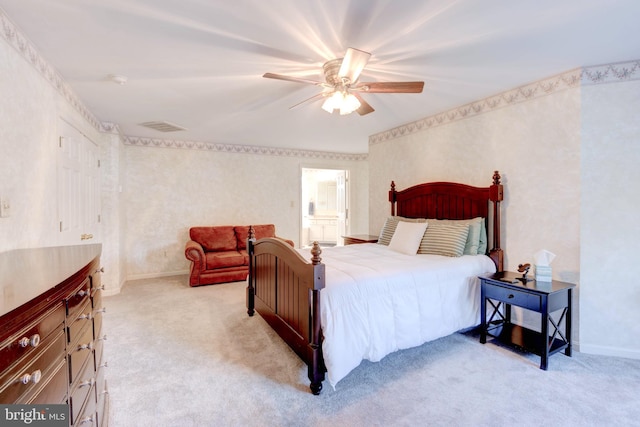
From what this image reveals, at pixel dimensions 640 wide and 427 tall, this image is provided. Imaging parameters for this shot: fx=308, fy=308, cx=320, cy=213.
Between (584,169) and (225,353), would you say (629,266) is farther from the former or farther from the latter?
(225,353)

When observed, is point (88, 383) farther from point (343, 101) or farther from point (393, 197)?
point (393, 197)

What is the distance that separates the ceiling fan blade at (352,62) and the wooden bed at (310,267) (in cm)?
122

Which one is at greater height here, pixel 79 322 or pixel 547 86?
pixel 547 86

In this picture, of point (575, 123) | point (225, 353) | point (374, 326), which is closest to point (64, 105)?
point (225, 353)

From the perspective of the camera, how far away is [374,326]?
2287 millimetres

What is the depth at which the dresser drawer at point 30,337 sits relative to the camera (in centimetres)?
78

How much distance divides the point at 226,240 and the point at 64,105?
3027mm

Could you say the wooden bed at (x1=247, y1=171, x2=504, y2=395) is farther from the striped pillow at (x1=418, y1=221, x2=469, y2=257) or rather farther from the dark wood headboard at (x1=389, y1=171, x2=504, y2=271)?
the striped pillow at (x1=418, y1=221, x2=469, y2=257)

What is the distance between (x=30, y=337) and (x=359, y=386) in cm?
192

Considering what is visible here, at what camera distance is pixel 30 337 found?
89 cm

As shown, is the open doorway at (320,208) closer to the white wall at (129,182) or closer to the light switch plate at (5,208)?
the white wall at (129,182)

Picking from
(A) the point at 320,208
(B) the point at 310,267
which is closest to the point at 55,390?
(B) the point at 310,267

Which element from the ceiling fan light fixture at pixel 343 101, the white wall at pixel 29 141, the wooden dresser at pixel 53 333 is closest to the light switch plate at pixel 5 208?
the white wall at pixel 29 141

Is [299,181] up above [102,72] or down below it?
below
